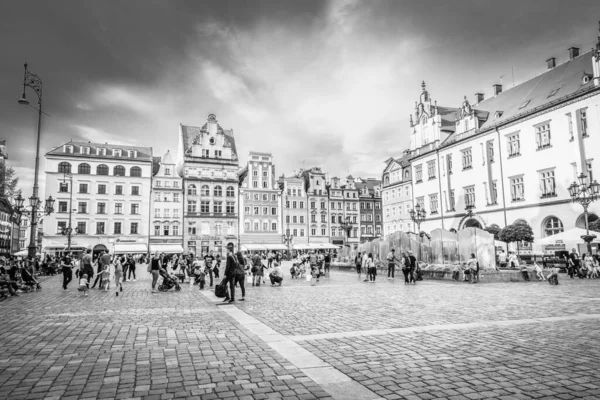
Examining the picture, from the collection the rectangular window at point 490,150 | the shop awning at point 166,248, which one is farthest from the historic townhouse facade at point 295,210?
the rectangular window at point 490,150

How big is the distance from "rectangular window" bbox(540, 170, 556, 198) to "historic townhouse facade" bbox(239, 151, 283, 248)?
151 ft

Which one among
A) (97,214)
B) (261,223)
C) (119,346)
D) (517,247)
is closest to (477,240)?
(517,247)

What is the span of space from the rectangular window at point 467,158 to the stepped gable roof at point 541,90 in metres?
3.06

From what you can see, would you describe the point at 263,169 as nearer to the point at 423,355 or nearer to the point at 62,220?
the point at 62,220

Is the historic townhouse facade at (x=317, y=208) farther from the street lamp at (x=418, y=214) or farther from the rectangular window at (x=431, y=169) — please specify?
the street lamp at (x=418, y=214)

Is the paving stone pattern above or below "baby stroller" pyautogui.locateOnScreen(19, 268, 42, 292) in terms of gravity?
below

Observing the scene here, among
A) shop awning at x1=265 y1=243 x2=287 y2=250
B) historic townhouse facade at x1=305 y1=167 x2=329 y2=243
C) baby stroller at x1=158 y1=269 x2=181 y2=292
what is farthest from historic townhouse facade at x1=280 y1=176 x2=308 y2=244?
baby stroller at x1=158 y1=269 x2=181 y2=292

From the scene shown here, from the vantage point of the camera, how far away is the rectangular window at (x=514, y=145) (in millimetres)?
40125

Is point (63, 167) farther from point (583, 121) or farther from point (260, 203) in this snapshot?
point (583, 121)

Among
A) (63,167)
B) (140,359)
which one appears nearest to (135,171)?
(63,167)

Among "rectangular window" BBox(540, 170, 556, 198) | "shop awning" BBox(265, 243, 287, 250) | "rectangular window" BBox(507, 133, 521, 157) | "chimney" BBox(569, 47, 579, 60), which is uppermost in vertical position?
"chimney" BBox(569, 47, 579, 60)

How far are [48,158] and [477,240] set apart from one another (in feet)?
207

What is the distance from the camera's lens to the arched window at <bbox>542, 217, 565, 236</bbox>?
35606 mm

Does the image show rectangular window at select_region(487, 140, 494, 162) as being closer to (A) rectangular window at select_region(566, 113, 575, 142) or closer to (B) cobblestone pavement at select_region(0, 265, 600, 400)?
(A) rectangular window at select_region(566, 113, 575, 142)
